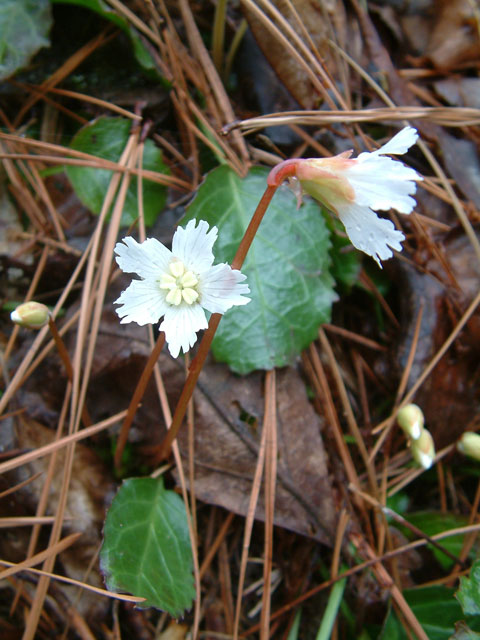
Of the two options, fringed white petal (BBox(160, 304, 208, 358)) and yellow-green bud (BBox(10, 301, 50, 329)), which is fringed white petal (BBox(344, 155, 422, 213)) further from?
yellow-green bud (BBox(10, 301, 50, 329))

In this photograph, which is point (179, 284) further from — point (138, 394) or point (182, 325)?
point (138, 394)

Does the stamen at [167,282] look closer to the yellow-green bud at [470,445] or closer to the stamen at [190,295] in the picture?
the stamen at [190,295]

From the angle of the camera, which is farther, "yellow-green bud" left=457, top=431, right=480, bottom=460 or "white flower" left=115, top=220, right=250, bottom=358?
"yellow-green bud" left=457, top=431, right=480, bottom=460

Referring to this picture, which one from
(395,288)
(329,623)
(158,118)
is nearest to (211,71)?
(158,118)

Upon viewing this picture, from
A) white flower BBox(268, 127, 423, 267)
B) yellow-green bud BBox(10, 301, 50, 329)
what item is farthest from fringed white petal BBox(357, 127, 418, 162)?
yellow-green bud BBox(10, 301, 50, 329)

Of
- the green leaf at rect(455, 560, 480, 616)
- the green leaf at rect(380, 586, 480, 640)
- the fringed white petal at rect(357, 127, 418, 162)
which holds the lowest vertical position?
the green leaf at rect(380, 586, 480, 640)

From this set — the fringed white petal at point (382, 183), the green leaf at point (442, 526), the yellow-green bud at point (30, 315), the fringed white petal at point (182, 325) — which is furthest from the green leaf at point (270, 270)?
the green leaf at point (442, 526)
